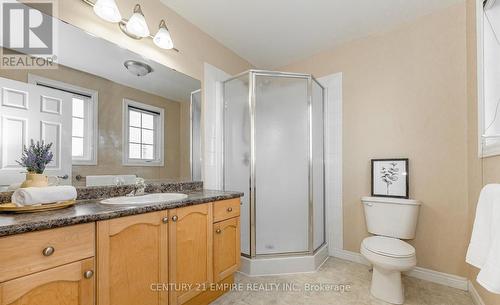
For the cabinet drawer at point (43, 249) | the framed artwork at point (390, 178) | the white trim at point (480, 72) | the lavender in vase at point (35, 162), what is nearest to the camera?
the cabinet drawer at point (43, 249)

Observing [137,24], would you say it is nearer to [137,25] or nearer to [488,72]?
[137,25]

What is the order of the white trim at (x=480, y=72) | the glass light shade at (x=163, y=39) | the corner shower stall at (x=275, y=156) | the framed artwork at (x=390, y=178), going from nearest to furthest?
the white trim at (x=480, y=72)
the glass light shade at (x=163, y=39)
the framed artwork at (x=390, y=178)
the corner shower stall at (x=275, y=156)

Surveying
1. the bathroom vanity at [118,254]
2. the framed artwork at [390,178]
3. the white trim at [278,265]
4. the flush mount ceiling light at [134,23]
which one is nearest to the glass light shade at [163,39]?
the flush mount ceiling light at [134,23]

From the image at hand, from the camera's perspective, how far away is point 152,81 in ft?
6.18

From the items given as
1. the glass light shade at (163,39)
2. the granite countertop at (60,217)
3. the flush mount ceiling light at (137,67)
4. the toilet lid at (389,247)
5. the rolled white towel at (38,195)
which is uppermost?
the glass light shade at (163,39)

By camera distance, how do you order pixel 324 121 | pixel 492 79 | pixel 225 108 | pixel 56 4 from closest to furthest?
pixel 56 4, pixel 492 79, pixel 225 108, pixel 324 121

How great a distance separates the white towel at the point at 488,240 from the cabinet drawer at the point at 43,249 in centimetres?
155

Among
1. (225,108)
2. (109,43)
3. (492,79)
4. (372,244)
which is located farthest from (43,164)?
(492,79)

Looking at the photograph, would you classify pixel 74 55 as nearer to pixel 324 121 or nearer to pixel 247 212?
pixel 247 212

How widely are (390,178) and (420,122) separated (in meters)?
0.56

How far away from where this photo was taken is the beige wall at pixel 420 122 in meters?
1.89

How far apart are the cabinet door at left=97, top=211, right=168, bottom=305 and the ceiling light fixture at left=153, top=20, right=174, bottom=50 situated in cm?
134

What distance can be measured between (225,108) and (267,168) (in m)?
0.79

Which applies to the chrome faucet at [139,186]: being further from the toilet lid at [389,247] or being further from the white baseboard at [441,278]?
the white baseboard at [441,278]
